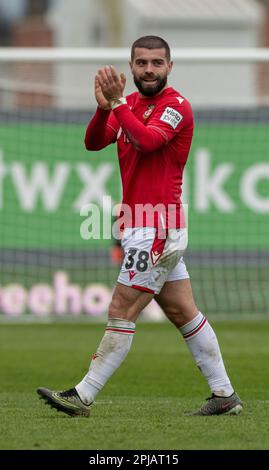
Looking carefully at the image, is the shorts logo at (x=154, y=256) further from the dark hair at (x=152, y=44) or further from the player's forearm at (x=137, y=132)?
the dark hair at (x=152, y=44)

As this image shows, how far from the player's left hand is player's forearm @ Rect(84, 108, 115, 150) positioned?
9.0 inches

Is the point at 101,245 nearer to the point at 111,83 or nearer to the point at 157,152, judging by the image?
the point at 157,152

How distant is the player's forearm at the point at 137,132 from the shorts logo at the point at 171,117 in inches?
5.5

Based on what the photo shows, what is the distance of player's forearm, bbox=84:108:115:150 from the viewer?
799 centimetres

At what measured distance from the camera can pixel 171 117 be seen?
7.78m

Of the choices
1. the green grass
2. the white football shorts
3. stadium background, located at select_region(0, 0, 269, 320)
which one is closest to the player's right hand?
the white football shorts

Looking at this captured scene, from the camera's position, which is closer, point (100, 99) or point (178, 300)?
point (100, 99)

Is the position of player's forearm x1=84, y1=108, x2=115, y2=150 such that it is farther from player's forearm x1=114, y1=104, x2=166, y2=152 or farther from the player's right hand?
player's forearm x1=114, y1=104, x2=166, y2=152

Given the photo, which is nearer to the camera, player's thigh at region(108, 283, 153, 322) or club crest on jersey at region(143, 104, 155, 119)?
player's thigh at region(108, 283, 153, 322)

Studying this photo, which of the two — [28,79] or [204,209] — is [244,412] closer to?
[204,209]

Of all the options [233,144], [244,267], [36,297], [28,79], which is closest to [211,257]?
[244,267]

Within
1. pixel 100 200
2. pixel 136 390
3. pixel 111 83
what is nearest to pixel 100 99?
pixel 111 83

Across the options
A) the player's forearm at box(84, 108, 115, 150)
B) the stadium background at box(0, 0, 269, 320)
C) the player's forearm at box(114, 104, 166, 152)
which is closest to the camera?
the player's forearm at box(114, 104, 166, 152)

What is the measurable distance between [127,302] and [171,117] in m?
1.16
